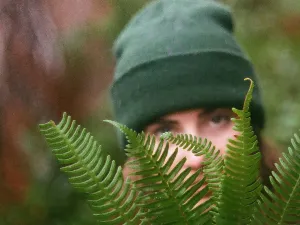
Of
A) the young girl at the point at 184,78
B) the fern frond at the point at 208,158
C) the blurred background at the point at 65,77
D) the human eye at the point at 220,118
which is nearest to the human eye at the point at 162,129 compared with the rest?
the young girl at the point at 184,78

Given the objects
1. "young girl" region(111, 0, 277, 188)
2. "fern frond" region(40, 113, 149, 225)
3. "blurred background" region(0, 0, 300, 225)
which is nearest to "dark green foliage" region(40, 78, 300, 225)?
"fern frond" region(40, 113, 149, 225)

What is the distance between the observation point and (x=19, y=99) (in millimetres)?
1599

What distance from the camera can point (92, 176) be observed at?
0.42 m

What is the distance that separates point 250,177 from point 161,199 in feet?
0.30

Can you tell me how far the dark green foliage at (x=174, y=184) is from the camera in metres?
0.39

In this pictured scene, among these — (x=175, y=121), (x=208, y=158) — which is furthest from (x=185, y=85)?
(x=208, y=158)

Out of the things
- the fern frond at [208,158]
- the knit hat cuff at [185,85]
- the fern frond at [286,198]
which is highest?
the knit hat cuff at [185,85]

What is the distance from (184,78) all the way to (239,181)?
96 cm

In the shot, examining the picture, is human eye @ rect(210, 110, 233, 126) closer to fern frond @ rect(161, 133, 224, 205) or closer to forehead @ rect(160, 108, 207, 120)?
forehead @ rect(160, 108, 207, 120)

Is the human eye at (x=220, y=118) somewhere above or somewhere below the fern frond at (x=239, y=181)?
above

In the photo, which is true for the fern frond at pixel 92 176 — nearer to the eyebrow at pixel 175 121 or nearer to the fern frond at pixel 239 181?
the fern frond at pixel 239 181

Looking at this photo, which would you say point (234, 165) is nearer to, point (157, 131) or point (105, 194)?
point (105, 194)

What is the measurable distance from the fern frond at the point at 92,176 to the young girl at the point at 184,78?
0.86 metres

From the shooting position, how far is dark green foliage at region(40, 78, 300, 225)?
0.39m
